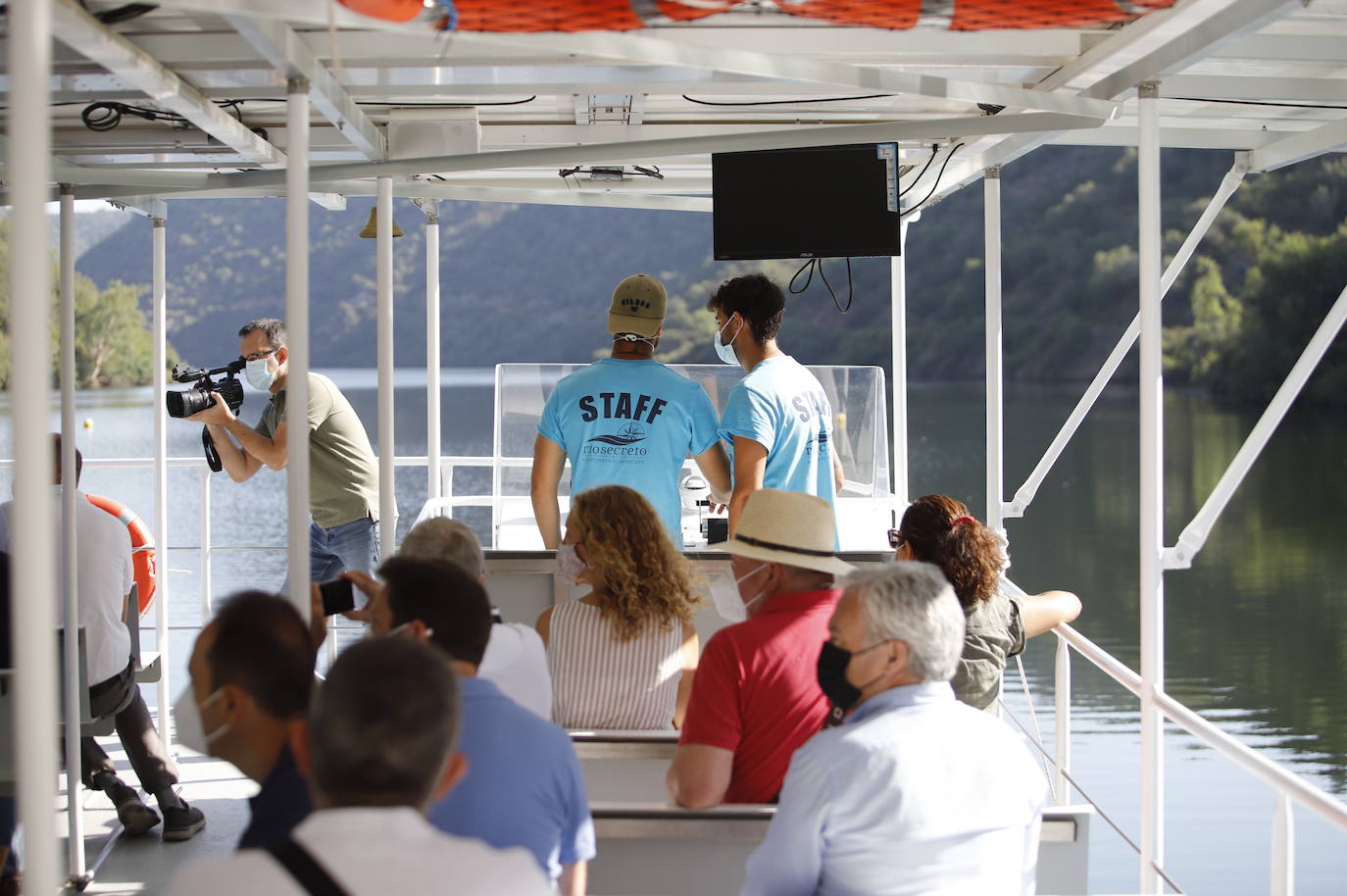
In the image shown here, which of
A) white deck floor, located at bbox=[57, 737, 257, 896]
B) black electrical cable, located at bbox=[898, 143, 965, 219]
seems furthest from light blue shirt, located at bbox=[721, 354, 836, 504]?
white deck floor, located at bbox=[57, 737, 257, 896]

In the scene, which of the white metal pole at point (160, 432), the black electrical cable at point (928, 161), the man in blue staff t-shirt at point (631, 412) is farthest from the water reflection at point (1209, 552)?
the man in blue staff t-shirt at point (631, 412)

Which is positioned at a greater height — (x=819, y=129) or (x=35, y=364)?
(x=819, y=129)

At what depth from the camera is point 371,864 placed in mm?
1271

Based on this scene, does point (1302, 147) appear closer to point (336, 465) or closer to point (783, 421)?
point (783, 421)

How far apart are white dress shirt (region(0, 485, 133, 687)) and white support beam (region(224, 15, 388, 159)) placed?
1.17 metres

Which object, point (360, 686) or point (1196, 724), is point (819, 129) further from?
point (360, 686)

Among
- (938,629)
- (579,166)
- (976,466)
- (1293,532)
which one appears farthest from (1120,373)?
(938,629)

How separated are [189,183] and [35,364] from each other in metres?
2.55

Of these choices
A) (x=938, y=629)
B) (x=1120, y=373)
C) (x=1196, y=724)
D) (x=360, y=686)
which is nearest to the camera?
(x=360, y=686)

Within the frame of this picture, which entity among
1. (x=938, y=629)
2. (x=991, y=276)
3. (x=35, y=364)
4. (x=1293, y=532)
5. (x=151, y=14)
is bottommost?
(x=1293, y=532)

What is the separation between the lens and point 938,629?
191cm

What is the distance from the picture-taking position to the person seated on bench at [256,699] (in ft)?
5.49

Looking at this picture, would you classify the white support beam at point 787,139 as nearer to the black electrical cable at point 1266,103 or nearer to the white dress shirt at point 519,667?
the black electrical cable at point 1266,103

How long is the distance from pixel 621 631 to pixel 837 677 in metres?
0.70
